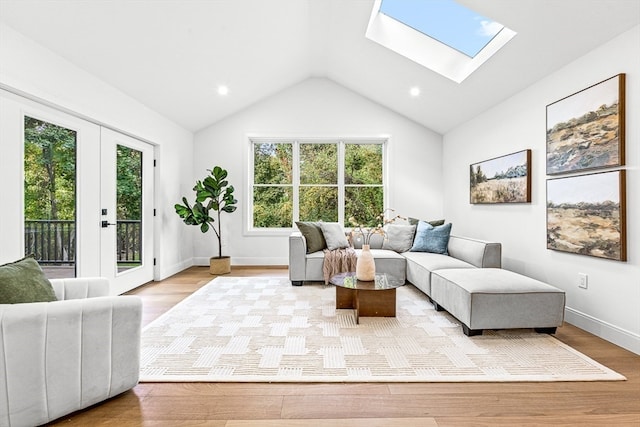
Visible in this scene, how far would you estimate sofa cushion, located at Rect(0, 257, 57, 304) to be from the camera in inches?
63.2

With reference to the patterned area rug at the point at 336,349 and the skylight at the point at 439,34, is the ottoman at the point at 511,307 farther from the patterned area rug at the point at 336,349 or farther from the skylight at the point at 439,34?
the skylight at the point at 439,34

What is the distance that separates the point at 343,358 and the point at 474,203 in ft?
11.0

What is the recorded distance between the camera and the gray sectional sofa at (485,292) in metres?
2.52

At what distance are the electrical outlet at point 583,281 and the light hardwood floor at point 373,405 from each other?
0.80m

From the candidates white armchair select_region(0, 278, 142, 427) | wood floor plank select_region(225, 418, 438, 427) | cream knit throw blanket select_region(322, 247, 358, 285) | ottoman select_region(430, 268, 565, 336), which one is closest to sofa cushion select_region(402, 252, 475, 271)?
cream knit throw blanket select_region(322, 247, 358, 285)

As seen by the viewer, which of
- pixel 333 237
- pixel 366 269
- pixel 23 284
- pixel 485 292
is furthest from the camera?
pixel 333 237

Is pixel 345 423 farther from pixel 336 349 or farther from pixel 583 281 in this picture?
pixel 583 281

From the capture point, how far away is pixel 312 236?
4355 mm

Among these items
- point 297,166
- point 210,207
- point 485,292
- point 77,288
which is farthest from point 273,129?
point 485,292

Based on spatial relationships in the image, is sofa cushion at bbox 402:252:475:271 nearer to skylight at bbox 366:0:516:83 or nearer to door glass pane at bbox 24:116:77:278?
skylight at bbox 366:0:516:83

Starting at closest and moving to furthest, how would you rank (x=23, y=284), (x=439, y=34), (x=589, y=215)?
(x=23, y=284) < (x=589, y=215) < (x=439, y=34)

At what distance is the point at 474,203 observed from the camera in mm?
4605

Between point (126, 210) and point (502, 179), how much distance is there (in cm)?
460

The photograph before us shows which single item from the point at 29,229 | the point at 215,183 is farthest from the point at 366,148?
the point at 29,229
